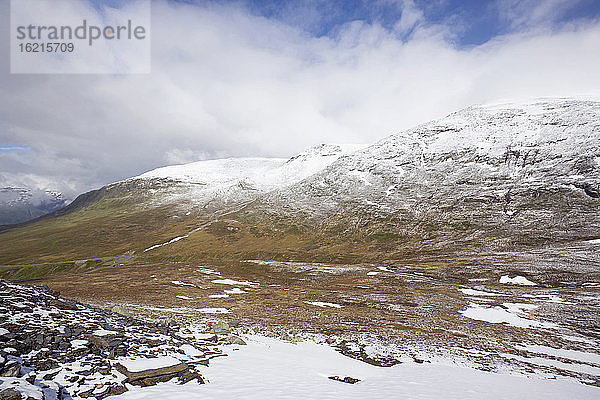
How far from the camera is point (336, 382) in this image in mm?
12961

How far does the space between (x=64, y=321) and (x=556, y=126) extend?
755ft

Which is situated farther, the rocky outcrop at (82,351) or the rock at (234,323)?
the rock at (234,323)

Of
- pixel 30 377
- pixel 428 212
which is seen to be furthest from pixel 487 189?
pixel 30 377

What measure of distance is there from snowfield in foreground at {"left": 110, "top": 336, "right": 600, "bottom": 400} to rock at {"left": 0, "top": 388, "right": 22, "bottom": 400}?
2.52 m

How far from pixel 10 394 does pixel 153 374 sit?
4196 mm

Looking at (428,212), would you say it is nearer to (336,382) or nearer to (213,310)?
(213,310)

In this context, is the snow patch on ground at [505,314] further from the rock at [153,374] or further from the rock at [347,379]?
the rock at [153,374]

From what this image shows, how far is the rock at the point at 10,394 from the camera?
754cm

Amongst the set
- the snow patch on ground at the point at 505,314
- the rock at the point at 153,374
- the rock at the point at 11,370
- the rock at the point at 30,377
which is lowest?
the snow patch on ground at the point at 505,314

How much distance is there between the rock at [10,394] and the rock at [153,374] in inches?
126

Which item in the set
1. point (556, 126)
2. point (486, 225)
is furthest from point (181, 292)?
point (556, 126)

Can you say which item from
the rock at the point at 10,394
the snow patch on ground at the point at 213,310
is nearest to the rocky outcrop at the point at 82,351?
the rock at the point at 10,394

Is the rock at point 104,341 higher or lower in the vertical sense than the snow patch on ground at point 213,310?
higher

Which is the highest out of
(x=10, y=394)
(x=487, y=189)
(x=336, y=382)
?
(x=487, y=189)
